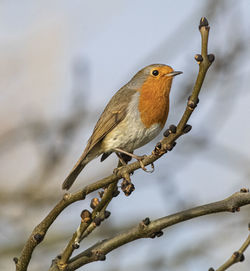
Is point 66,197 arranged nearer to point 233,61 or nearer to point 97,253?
point 97,253

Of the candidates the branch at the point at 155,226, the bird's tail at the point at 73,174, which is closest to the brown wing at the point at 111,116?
the bird's tail at the point at 73,174

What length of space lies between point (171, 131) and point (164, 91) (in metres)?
2.50

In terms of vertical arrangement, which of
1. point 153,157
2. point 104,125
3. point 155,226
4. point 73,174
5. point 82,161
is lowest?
point 155,226

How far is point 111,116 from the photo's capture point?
15.9 ft

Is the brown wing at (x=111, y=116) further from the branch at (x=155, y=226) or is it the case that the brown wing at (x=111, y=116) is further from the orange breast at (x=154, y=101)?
the branch at (x=155, y=226)

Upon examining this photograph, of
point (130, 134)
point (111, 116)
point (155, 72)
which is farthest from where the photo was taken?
point (155, 72)

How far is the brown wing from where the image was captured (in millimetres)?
4762

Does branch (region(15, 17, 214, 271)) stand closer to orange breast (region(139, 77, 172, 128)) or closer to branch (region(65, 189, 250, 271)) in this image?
branch (region(65, 189, 250, 271))

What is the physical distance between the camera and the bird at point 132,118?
179 inches

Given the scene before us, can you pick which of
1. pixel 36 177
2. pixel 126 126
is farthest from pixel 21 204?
pixel 126 126

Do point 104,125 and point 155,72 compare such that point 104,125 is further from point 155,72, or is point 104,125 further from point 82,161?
point 155,72

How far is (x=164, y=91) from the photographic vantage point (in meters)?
4.78

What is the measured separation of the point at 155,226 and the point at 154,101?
7.52 feet

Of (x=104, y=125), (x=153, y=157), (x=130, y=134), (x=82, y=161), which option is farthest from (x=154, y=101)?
(x=153, y=157)
